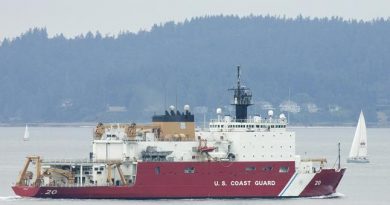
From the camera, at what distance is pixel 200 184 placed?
60.7 metres

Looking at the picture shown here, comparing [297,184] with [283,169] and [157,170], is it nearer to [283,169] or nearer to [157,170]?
[283,169]

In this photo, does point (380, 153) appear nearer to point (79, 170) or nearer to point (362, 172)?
point (362, 172)

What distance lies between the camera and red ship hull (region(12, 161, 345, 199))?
59.7 meters

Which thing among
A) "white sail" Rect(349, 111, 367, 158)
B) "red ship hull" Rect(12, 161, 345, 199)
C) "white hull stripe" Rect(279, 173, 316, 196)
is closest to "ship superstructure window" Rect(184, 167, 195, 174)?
"red ship hull" Rect(12, 161, 345, 199)

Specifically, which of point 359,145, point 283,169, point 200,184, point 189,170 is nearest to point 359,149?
point 359,145

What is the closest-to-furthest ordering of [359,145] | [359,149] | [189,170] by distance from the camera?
[189,170] → [359,149] → [359,145]

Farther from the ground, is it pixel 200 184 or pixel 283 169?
pixel 283 169

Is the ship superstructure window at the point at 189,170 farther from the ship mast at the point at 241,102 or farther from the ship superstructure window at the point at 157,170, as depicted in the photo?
the ship mast at the point at 241,102

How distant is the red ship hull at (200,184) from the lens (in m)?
59.7

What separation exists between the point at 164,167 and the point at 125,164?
1701mm

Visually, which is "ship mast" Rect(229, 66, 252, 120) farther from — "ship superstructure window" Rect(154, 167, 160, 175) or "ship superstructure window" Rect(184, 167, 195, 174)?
"ship superstructure window" Rect(154, 167, 160, 175)

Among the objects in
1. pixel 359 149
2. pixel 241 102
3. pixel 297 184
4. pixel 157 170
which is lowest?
pixel 297 184

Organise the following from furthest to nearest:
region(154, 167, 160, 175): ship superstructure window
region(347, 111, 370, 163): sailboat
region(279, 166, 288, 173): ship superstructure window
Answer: region(347, 111, 370, 163): sailboat < region(279, 166, 288, 173): ship superstructure window < region(154, 167, 160, 175): ship superstructure window

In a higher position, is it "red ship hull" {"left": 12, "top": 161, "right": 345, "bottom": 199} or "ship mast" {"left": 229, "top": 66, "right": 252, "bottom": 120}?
"ship mast" {"left": 229, "top": 66, "right": 252, "bottom": 120}
